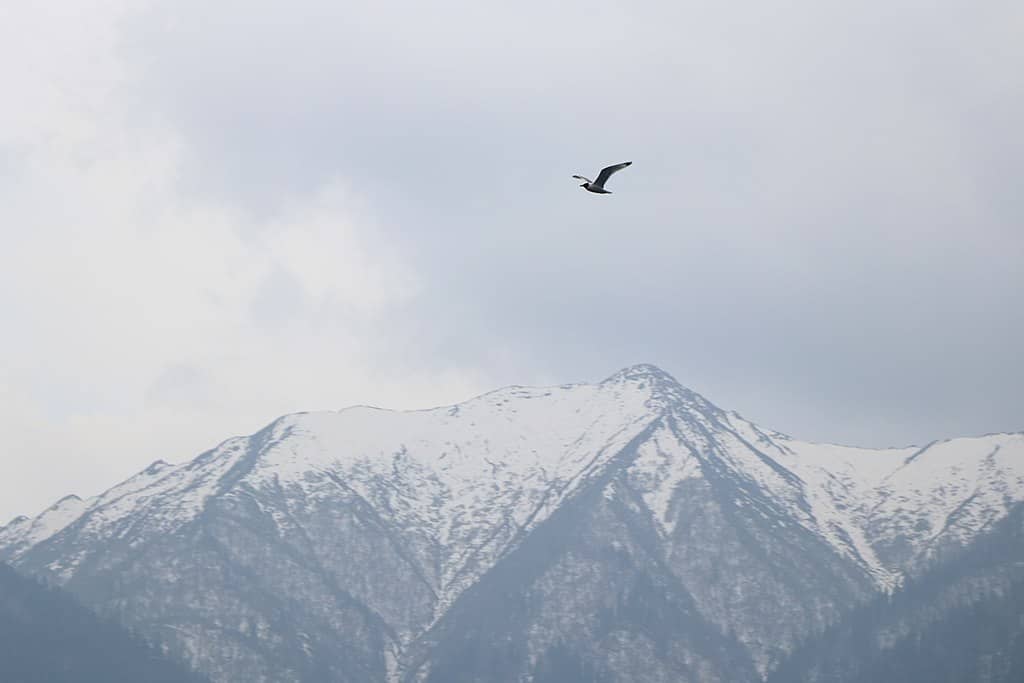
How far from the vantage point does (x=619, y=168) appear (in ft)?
326
